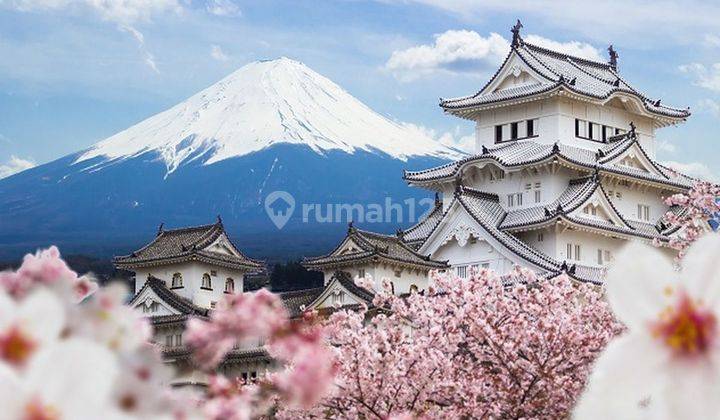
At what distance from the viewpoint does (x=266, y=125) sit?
15088 cm

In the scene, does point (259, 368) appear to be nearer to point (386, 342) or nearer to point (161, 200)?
point (386, 342)

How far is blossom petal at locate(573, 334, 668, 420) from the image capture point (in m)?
1.94

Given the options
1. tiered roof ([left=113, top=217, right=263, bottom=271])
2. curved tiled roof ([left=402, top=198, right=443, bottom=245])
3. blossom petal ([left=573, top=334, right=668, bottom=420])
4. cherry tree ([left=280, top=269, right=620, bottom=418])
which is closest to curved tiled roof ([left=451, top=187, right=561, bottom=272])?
curved tiled roof ([left=402, top=198, right=443, bottom=245])

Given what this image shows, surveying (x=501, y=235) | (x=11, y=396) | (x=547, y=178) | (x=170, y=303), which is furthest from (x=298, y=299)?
(x=11, y=396)

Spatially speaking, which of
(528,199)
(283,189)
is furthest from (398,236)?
(283,189)

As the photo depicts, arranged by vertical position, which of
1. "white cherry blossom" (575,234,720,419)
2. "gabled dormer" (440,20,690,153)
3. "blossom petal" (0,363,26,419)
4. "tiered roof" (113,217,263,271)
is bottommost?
"blossom petal" (0,363,26,419)

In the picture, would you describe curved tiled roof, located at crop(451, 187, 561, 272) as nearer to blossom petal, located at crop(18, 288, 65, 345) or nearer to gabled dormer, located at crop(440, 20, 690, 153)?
gabled dormer, located at crop(440, 20, 690, 153)

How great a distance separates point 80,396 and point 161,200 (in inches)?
5657

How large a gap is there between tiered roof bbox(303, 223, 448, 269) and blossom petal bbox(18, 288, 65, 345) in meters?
33.4

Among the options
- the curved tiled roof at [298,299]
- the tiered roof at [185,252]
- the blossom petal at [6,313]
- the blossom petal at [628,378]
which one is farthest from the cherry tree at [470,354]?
the tiered roof at [185,252]

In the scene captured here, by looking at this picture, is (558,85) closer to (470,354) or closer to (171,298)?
(171,298)

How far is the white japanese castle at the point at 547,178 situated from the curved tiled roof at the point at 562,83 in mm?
52

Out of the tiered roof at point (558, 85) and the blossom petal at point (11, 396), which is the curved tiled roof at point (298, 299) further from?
the blossom petal at point (11, 396)

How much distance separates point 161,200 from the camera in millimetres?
143125
